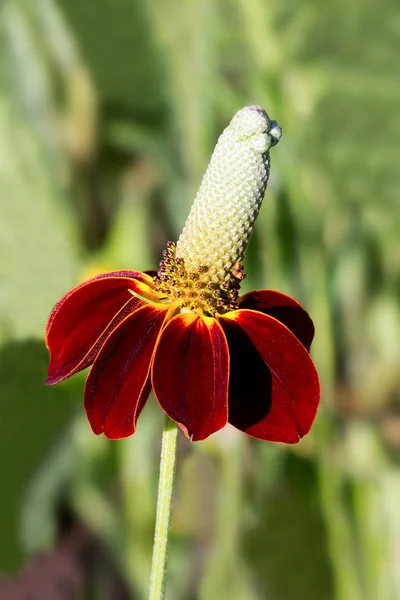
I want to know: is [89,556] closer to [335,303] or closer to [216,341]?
[335,303]

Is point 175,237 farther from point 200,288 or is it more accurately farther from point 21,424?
point 200,288

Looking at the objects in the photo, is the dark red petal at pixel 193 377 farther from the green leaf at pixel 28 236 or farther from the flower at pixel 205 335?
the green leaf at pixel 28 236

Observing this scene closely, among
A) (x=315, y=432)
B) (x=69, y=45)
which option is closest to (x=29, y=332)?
(x=315, y=432)

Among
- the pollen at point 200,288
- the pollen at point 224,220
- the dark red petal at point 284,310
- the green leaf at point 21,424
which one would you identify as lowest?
the green leaf at point 21,424

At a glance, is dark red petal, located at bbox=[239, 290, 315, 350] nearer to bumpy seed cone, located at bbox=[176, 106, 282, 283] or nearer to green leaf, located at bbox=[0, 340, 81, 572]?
bumpy seed cone, located at bbox=[176, 106, 282, 283]

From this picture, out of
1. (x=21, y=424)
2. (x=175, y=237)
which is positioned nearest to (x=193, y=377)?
(x=21, y=424)

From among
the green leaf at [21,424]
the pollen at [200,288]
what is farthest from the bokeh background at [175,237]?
the pollen at [200,288]
